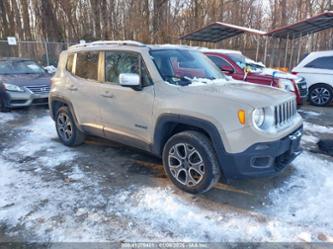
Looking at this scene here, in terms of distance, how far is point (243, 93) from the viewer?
357cm

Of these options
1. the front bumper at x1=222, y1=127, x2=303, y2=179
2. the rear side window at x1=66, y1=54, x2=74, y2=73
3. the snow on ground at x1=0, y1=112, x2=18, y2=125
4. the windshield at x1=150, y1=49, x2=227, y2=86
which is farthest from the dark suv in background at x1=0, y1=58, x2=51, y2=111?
the front bumper at x1=222, y1=127, x2=303, y2=179

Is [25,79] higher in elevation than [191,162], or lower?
higher

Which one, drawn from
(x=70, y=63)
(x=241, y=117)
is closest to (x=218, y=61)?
(x=70, y=63)

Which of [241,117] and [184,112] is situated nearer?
[241,117]

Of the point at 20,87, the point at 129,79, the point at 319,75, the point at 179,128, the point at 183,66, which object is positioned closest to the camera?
the point at 129,79

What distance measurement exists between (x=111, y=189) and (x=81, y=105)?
5.68 ft

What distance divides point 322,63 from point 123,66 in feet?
26.1

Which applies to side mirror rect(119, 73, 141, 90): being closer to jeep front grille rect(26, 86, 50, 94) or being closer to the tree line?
jeep front grille rect(26, 86, 50, 94)

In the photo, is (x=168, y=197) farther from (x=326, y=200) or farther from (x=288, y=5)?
(x=288, y=5)

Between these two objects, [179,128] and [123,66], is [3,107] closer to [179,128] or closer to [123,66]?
[123,66]

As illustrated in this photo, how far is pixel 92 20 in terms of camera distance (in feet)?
71.1

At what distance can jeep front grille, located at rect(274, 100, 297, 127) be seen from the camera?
3.45 meters

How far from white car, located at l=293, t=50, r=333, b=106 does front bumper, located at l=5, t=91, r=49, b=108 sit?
8.18m

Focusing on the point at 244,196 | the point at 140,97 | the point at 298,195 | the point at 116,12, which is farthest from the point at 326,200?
the point at 116,12
